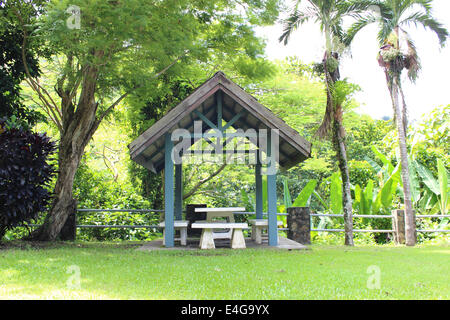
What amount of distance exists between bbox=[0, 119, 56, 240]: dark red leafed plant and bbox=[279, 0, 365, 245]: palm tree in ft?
25.3

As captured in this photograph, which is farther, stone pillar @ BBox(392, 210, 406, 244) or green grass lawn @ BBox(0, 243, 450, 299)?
stone pillar @ BBox(392, 210, 406, 244)

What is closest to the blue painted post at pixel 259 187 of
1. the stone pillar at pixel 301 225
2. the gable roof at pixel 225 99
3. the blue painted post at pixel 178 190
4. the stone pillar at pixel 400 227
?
the stone pillar at pixel 301 225

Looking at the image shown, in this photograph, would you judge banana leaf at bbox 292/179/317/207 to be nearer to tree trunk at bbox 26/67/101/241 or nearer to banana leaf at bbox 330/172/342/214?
banana leaf at bbox 330/172/342/214

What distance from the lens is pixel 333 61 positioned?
39.6 ft

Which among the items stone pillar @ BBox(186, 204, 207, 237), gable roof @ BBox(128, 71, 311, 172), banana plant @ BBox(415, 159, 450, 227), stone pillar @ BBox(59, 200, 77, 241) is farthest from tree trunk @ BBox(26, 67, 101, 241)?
banana plant @ BBox(415, 159, 450, 227)

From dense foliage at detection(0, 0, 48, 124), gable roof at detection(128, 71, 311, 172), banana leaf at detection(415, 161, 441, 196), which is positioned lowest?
banana leaf at detection(415, 161, 441, 196)

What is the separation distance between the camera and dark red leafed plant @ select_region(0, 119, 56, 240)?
28.8 feet

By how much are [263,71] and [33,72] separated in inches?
270

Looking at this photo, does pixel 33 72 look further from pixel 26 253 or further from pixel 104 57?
pixel 26 253

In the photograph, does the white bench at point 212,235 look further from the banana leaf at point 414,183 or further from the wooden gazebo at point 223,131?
the banana leaf at point 414,183

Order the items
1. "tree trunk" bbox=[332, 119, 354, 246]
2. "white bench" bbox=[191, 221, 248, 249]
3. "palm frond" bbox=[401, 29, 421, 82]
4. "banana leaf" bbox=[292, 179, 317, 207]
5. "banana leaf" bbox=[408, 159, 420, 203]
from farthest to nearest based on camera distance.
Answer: "banana leaf" bbox=[408, 159, 420, 203] < "banana leaf" bbox=[292, 179, 317, 207] < "palm frond" bbox=[401, 29, 421, 82] < "tree trunk" bbox=[332, 119, 354, 246] < "white bench" bbox=[191, 221, 248, 249]

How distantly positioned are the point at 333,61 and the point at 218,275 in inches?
333

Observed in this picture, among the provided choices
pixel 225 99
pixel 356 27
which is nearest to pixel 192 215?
pixel 225 99
